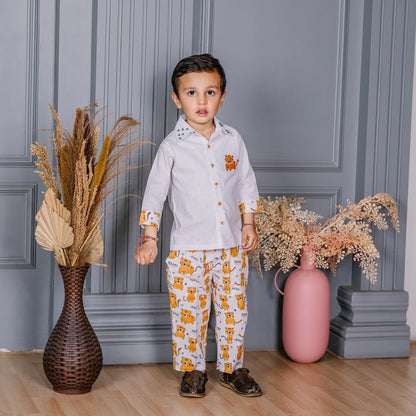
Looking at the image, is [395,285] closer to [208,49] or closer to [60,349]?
[208,49]

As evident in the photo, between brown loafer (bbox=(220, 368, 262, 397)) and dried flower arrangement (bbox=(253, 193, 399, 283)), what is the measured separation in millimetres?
576

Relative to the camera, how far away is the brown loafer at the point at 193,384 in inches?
115

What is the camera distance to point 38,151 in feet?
9.30

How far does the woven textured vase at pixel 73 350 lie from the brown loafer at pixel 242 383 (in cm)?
54

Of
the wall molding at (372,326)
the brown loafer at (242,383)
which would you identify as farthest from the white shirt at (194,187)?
the wall molding at (372,326)

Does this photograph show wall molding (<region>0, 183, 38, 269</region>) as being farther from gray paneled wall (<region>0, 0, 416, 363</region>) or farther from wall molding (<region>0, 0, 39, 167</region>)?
wall molding (<region>0, 0, 39, 167</region>)

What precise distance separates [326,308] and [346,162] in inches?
29.8

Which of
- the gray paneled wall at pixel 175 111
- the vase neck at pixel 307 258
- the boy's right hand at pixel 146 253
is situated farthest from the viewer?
the vase neck at pixel 307 258

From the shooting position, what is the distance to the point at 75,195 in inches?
113

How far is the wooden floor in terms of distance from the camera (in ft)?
9.09

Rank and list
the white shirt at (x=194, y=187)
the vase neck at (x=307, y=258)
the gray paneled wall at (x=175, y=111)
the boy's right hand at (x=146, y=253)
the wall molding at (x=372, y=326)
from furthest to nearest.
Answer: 1. the wall molding at (x=372, y=326)
2. the vase neck at (x=307, y=258)
3. the gray paneled wall at (x=175, y=111)
4. the white shirt at (x=194, y=187)
5. the boy's right hand at (x=146, y=253)

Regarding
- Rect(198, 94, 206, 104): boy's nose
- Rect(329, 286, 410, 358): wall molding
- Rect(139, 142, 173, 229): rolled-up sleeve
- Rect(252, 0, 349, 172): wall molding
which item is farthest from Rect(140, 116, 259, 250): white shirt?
Rect(329, 286, 410, 358): wall molding

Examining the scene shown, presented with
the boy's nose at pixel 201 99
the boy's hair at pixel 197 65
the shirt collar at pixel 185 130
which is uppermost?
the boy's hair at pixel 197 65

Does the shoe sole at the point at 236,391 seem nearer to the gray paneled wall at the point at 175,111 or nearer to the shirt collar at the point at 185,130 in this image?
the gray paneled wall at the point at 175,111
